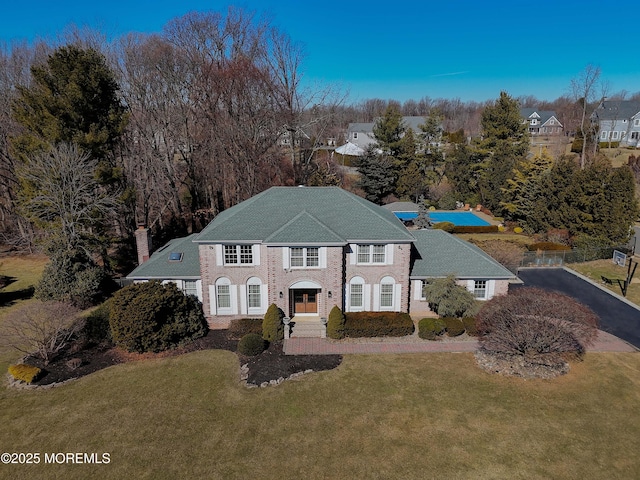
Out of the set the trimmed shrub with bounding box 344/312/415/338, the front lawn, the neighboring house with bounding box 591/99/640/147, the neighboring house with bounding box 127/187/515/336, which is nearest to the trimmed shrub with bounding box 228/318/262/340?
the neighboring house with bounding box 127/187/515/336

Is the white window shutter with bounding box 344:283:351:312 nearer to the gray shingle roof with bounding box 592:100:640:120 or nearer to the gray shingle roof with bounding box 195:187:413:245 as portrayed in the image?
the gray shingle roof with bounding box 195:187:413:245

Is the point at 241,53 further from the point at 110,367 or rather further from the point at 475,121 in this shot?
the point at 475,121

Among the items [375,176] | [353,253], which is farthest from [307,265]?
[375,176]

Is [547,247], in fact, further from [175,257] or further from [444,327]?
[175,257]

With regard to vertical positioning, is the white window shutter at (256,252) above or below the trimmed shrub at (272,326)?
above

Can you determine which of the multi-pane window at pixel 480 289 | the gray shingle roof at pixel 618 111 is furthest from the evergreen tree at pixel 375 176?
the gray shingle roof at pixel 618 111

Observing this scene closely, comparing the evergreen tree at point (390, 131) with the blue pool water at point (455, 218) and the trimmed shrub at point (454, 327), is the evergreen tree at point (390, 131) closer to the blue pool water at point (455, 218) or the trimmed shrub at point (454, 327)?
the blue pool water at point (455, 218)
